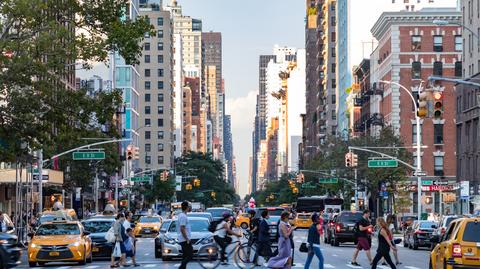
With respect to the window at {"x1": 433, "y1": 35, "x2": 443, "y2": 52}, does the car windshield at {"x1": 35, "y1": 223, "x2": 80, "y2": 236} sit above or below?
below

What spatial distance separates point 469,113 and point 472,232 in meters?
63.1

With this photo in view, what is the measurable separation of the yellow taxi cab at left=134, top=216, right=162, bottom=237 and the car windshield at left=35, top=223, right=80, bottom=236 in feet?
98.0

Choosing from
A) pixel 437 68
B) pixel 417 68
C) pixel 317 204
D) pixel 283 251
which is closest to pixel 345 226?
pixel 283 251

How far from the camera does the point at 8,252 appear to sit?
29.5 meters

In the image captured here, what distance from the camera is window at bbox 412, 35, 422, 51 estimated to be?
106938mm

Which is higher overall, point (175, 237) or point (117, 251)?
point (175, 237)

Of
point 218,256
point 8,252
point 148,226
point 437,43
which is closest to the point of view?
point 8,252

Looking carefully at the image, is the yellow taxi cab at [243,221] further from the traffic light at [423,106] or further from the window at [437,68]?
the traffic light at [423,106]

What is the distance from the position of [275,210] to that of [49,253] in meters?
39.3

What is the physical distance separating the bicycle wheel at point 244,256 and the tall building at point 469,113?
161 feet

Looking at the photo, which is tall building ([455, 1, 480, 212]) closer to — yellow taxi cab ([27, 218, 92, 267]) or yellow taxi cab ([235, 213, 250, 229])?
yellow taxi cab ([235, 213, 250, 229])

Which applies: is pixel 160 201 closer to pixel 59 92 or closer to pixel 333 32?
pixel 333 32

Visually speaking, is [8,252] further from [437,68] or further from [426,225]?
[437,68]

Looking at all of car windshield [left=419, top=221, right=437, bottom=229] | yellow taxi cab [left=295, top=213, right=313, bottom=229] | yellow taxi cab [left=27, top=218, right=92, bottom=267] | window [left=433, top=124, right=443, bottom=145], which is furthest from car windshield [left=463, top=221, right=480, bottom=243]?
window [left=433, top=124, right=443, bottom=145]
